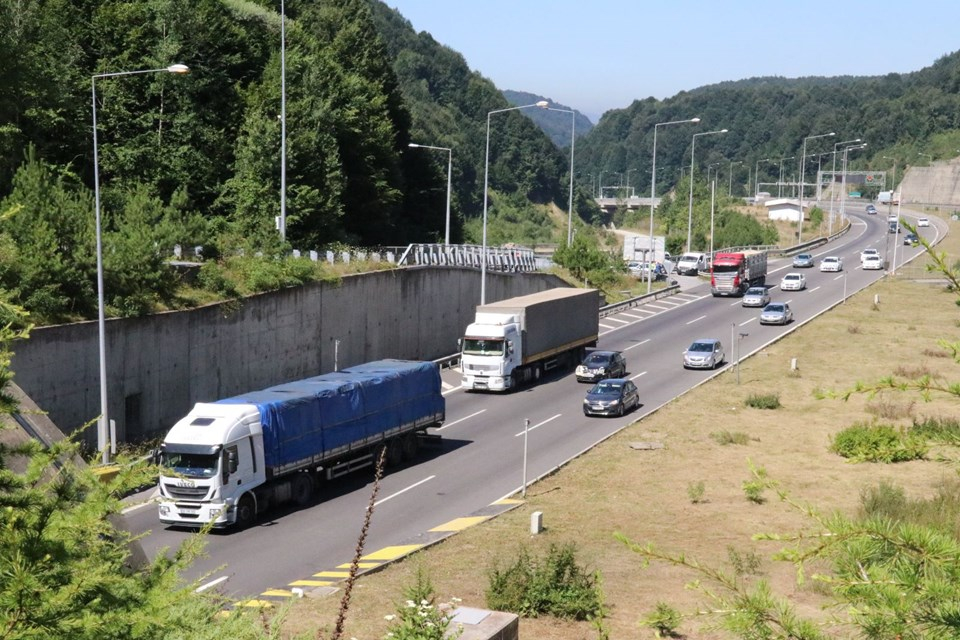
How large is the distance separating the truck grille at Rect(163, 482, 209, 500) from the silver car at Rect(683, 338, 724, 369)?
3003cm

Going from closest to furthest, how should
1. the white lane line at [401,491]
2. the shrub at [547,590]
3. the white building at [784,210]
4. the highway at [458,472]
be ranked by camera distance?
the shrub at [547,590] → the highway at [458,472] → the white lane line at [401,491] → the white building at [784,210]

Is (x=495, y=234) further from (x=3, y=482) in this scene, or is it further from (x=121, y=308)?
(x=3, y=482)

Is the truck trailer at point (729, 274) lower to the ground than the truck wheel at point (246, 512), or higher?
higher

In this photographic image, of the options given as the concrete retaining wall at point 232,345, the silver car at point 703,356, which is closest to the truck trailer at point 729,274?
the concrete retaining wall at point 232,345

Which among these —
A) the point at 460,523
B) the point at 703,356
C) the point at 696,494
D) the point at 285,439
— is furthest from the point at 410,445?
the point at 703,356

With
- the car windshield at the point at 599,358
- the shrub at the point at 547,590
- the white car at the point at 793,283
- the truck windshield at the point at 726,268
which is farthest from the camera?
the white car at the point at 793,283

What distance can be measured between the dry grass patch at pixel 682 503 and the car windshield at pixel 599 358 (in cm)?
402

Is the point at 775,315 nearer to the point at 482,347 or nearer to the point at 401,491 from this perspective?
the point at 482,347

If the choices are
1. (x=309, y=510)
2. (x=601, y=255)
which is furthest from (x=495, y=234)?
(x=309, y=510)

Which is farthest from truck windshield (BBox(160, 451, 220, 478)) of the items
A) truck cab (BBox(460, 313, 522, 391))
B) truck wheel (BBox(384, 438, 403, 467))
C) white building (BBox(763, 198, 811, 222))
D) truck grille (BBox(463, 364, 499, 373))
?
white building (BBox(763, 198, 811, 222))

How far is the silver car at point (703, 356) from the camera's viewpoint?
166ft

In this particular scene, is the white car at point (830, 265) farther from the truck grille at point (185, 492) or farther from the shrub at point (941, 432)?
the shrub at point (941, 432)

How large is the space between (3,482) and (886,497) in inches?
933

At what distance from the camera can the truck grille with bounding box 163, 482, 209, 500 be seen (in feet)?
83.2
